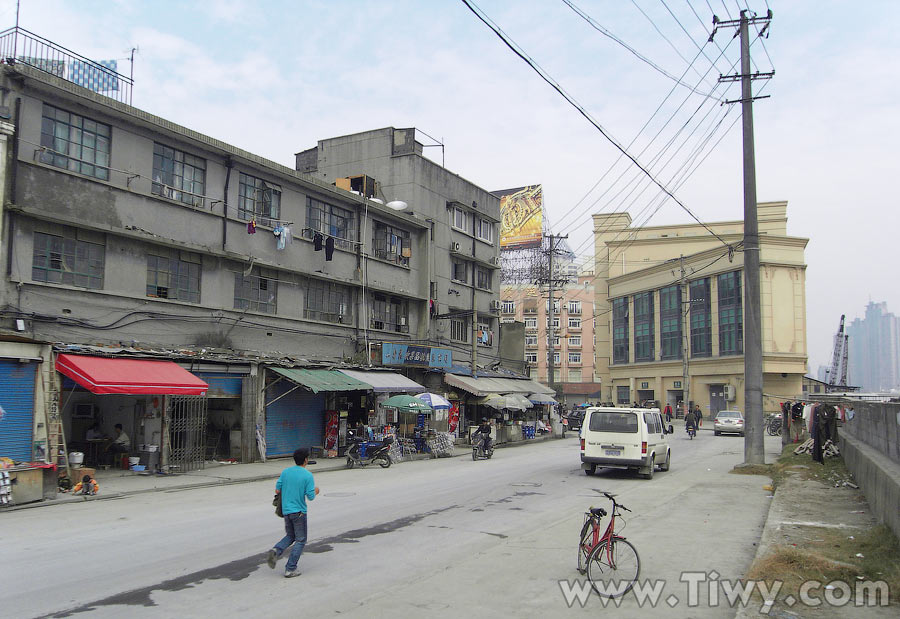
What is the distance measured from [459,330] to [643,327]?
41.8 metres

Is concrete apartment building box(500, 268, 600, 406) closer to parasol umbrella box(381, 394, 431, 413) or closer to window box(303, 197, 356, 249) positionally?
window box(303, 197, 356, 249)

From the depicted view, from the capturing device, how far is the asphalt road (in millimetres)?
6883

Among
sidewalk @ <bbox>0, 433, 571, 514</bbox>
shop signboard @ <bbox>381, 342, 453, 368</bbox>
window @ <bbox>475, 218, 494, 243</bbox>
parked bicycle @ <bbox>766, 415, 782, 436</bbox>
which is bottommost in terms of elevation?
parked bicycle @ <bbox>766, 415, 782, 436</bbox>

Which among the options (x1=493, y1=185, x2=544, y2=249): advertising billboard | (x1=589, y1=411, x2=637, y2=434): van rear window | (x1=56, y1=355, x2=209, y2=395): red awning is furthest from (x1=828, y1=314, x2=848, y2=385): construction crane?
(x1=56, y1=355, x2=209, y2=395): red awning

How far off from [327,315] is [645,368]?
52941 mm

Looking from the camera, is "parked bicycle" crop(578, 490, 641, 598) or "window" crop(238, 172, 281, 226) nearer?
"parked bicycle" crop(578, 490, 641, 598)

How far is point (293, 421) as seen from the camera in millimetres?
24047

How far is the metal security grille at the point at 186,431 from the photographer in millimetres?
19156

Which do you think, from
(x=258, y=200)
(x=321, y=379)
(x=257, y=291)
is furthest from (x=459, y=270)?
(x=321, y=379)

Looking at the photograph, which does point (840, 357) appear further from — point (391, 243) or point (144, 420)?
point (144, 420)

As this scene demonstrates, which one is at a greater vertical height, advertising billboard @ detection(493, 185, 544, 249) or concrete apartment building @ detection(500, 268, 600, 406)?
advertising billboard @ detection(493, 185, 544, 249)

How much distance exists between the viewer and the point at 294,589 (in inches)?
290

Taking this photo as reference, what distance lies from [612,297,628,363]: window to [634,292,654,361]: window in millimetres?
1989

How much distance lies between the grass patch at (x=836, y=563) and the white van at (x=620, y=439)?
29.2 ft
